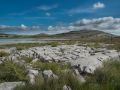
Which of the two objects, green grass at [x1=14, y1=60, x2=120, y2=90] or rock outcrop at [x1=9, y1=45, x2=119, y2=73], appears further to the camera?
rock outcrop at [x1=9, y1=45, x2=119, y2=73]

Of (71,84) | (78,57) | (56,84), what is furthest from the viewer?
(78,57)

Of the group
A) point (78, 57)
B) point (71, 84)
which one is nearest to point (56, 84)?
point (71, 84)

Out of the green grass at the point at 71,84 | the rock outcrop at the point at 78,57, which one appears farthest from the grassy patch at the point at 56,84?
the rock outcrop at the point at 78,57

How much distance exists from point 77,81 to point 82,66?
2857mm

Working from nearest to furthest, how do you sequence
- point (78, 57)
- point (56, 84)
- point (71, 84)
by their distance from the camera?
point (56, 84)
point (71, 84)
point (78, 57)

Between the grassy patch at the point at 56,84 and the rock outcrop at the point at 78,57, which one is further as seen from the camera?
the rock outcrop at the point at 78,57

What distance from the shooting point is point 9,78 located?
421 inches

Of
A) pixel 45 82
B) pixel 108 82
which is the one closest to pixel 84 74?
pixel 108 82

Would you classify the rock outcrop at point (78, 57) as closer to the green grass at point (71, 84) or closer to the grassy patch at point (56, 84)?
the green grass at point (71, 84)

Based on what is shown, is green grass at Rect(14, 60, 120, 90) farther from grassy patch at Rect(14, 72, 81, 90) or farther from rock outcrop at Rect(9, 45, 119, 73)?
rock outcrop at Rect(9, 45, 119, 73)

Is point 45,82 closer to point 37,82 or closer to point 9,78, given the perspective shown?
point 37,82

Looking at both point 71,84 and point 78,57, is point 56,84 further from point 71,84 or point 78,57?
point 78,57

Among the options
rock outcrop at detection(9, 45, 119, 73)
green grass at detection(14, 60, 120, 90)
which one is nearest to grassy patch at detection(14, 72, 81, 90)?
green grass at detection(14, 60, 120, 90)

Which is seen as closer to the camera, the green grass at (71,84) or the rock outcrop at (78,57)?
the green grass at (71,84)
